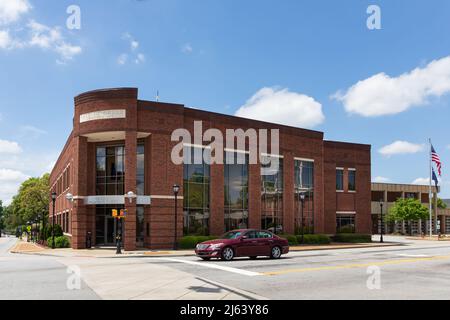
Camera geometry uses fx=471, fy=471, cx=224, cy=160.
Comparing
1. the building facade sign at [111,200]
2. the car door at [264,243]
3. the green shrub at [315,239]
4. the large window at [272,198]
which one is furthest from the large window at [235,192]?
the car door at [264,243]

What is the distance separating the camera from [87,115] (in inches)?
1347

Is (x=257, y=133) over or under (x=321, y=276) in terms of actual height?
over

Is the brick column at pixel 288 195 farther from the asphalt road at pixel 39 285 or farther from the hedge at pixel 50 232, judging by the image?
the asphalt road at pixel 39 285

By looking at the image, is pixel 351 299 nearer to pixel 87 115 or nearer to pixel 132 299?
pixel 132 299

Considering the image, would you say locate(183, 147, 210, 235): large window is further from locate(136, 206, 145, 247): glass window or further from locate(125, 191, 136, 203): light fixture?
locate(125, 191, 136, 203): light fixture

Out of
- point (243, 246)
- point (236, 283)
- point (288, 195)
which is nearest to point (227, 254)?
point (243, 246)

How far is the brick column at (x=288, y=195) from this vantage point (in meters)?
42.4

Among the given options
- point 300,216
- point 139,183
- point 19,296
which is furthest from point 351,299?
point 300,216

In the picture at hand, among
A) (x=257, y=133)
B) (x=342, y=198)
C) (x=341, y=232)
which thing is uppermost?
(x=257, y=133)

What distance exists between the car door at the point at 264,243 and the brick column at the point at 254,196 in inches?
606

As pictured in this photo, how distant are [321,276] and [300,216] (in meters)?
28.0

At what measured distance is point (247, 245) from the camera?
22.9 metres

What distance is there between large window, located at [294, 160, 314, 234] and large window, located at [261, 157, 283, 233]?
7.40 ft

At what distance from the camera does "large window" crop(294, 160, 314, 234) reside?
43.8m
